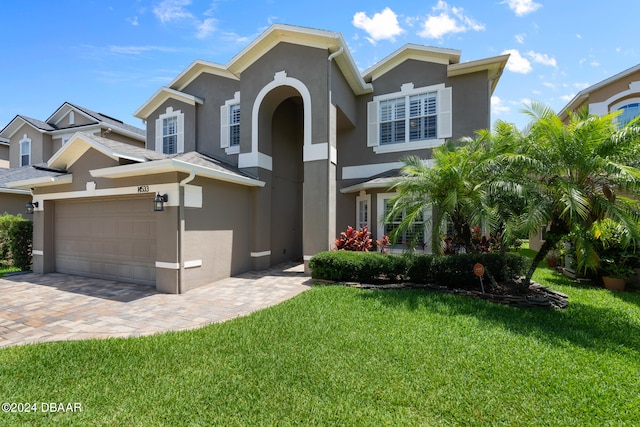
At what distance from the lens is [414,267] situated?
762 centimetres

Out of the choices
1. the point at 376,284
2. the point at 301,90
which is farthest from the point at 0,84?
the point at 376,284

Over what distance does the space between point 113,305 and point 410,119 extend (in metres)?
11.5

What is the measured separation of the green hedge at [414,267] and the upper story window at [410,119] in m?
5.28

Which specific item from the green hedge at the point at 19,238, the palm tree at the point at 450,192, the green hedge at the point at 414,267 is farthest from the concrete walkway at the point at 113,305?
the palm tree at the point at 450,192

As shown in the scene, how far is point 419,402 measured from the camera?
3.12 m

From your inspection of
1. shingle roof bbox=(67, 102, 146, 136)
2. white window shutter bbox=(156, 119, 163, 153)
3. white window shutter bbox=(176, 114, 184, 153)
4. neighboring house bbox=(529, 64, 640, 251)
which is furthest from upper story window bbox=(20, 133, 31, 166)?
neighboring house bbox=(529, 64, 640, 251)

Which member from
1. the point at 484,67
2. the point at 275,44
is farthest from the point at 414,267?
the point at 275,44

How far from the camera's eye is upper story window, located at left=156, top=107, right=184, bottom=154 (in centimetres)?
1312

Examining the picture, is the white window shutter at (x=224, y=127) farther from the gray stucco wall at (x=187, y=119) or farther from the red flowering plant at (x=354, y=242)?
the red flowering plant at (x=354, y=242)

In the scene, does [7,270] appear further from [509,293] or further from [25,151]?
[509,293]

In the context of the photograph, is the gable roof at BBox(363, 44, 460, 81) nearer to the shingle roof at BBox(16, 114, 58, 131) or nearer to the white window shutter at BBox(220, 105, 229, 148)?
the white window shutter at BBox(220, 105, 229, 148)

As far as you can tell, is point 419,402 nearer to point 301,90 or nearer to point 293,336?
point 293,336

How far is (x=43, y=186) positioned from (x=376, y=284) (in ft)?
40.4

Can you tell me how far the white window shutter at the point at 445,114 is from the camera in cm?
1091
